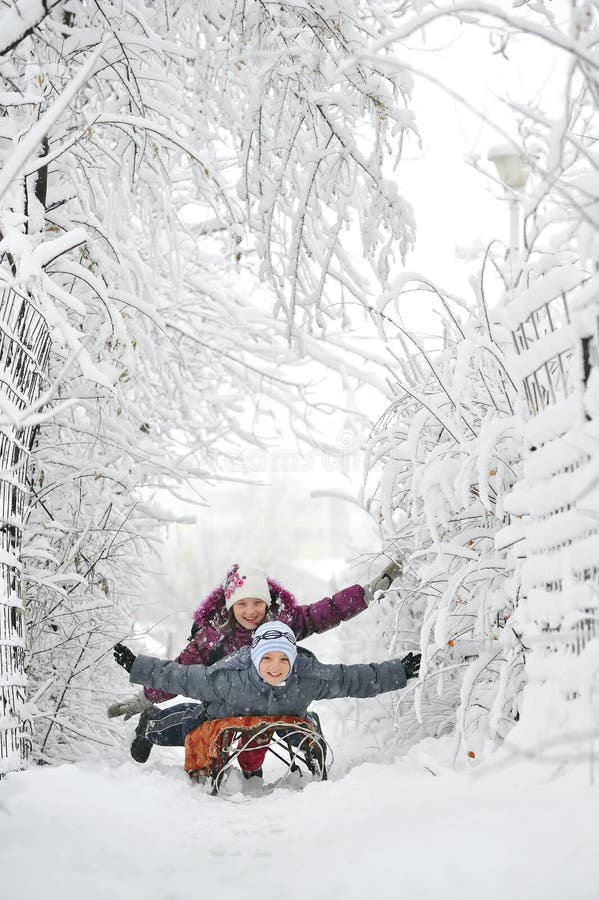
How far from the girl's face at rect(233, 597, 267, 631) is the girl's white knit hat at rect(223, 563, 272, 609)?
3 cm

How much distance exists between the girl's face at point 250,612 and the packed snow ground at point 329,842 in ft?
6.21

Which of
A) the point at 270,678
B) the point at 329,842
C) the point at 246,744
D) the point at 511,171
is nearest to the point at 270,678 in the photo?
the point at 270,678

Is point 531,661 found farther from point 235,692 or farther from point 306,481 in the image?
point 306,481

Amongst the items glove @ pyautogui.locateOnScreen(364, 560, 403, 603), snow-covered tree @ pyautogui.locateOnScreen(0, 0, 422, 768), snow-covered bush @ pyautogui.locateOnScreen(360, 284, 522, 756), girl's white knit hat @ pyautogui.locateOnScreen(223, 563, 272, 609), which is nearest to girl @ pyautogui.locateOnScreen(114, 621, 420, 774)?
snow-covered bush @ pyautogui.locateOnScreen(360, 284, 522, 756)

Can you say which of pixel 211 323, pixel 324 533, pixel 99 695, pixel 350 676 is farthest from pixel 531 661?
pixel 324 533

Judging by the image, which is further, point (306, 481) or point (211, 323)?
point (306, 481)

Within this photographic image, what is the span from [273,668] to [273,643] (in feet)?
0.31

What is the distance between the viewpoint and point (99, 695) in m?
4.80

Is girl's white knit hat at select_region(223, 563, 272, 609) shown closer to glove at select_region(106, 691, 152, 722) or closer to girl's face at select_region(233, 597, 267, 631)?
A: girl's face at select_region(233, 597, 267, 631)

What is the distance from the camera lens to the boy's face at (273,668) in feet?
11.1

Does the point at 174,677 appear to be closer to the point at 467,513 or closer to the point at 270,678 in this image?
the point at 270,678

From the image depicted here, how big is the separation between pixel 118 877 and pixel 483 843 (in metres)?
0.67

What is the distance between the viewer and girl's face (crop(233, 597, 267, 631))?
4340 millimetres

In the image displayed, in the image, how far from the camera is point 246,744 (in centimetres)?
324
